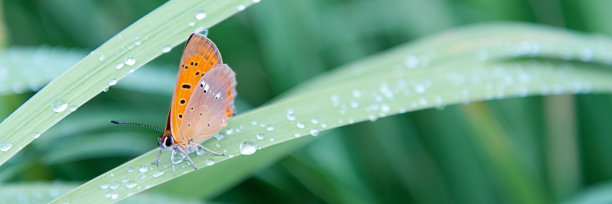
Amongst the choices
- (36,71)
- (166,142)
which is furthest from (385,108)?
(36,71)

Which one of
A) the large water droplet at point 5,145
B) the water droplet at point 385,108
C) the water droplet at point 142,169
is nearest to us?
the large water droplet at point 5,145

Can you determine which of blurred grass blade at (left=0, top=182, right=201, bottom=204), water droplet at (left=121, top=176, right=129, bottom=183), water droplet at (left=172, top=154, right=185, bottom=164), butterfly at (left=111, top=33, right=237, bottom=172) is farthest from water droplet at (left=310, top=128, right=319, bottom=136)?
blurred grass blade at (left=0, top=182, right=201, bottom=204)

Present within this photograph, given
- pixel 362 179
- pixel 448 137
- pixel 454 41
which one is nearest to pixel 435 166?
pixel 448 137

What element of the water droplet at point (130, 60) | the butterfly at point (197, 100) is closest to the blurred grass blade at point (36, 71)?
the butterfly at point (197, 100)

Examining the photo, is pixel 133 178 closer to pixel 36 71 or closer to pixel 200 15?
pixel 200 15

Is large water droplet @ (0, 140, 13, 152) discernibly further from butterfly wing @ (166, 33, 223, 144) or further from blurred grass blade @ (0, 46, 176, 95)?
blurred grass blade @ (0, 46, 176, 95)

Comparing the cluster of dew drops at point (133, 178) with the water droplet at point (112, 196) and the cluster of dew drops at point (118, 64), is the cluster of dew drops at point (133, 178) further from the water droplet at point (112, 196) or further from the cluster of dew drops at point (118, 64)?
the cluster of dew drops at point (118, 64)

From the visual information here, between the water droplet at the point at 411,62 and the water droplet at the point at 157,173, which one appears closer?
the water droplet at the point at 157,173

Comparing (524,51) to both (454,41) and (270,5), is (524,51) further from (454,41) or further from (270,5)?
(270,5)
